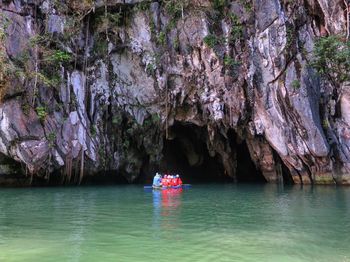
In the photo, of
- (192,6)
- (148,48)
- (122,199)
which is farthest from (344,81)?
(122,199)

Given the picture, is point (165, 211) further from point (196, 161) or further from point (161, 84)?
point (196, 161)

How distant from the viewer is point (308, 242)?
6.74 metres

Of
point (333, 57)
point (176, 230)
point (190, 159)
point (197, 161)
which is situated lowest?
point (176, 230)

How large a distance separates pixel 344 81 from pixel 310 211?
931 centimetres

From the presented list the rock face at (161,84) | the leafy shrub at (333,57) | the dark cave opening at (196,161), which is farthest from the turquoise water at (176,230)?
the dark cave opening at (196,161)

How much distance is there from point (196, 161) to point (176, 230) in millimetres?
18092

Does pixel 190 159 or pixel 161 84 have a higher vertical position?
pixel 161 84

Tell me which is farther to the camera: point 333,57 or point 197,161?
point 197,161

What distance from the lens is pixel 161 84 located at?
2002 centimetres

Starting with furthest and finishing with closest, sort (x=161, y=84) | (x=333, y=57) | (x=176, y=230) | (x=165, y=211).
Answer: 1. (x=161, y=84)
2. (x=333, y=57)
3. (x=165, y=211)
4. (x=176, y=230)

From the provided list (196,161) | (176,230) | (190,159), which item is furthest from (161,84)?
(176,230)

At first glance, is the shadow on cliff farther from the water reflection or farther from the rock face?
the water reflection

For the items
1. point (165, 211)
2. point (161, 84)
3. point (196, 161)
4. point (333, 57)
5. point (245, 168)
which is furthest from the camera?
point (245, 168)

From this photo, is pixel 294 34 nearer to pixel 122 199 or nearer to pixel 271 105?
pixel 271 105
